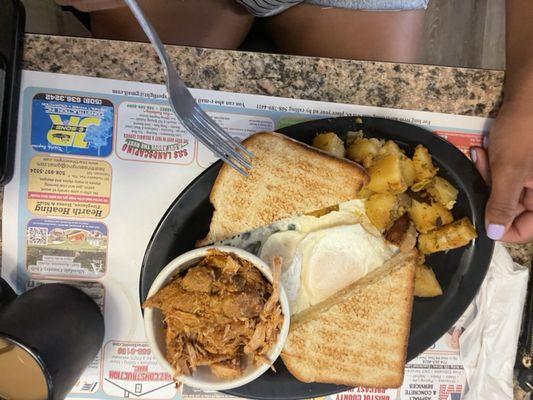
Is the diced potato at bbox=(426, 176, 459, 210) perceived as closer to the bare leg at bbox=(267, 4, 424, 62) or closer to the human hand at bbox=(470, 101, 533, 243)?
the human hand at bbox=(470, 101, 533, 243)

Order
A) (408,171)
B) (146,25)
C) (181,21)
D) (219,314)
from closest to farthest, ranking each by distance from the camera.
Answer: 1. (146,25)
2. (219,314)
3. (408,171)
4. (181,21)

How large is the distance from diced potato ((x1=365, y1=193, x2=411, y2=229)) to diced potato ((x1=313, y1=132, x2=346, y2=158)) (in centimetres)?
11

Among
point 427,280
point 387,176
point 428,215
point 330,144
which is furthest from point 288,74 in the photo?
point 427,280

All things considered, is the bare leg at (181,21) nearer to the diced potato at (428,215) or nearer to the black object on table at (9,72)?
the black object on table at (9,72)

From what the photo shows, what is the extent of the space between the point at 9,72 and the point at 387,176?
0.75 metres

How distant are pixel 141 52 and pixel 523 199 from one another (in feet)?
2.77

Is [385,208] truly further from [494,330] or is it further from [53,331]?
[53,331]

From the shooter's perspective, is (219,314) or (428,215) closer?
(219,314)

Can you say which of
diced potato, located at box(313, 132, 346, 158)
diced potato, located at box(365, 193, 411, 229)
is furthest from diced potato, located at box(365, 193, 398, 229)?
diced potato, located at box(313, 132, 346, 158)

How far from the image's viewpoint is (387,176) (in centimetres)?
87

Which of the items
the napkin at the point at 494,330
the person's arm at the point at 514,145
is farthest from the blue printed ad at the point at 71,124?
the napkin at the point at 494,330

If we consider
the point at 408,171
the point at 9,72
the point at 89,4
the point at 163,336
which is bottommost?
the point at 163,336

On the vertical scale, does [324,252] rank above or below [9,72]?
below

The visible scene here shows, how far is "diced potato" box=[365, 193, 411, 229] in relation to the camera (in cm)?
89
